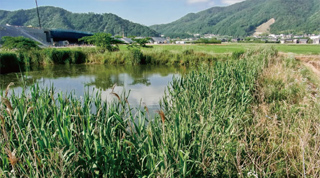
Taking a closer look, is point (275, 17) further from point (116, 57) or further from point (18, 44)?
point (18, 44)

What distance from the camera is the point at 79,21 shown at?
115688 mm

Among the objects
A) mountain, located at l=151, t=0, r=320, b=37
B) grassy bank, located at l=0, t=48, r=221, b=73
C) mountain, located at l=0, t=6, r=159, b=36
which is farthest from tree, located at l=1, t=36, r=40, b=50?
mountain, located at l=151, t=0, r=320, b=37

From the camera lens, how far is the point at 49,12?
132 m

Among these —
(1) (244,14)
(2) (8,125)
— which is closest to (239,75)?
(2) (8,125)

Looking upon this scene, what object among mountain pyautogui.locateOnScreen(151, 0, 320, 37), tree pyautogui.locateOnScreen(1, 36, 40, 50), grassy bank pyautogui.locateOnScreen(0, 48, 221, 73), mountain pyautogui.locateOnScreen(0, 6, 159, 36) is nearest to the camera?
grassy bank pyautogui.locateOnScreen(0, 48, 221, 73)

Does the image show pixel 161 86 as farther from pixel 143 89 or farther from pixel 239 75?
pixel 239 75

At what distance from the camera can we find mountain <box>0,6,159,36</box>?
4294 inches

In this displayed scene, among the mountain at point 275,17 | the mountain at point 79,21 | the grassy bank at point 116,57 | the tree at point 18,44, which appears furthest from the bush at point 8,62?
the mountain at point 275,17

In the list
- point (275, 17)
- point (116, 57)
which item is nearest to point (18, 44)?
point (116, 57)

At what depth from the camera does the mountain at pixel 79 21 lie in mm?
109062

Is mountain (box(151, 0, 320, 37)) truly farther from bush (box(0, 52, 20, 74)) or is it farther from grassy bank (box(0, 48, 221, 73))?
bush (box(0, 52, 20, 74))

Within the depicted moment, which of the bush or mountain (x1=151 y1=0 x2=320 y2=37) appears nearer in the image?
the bush

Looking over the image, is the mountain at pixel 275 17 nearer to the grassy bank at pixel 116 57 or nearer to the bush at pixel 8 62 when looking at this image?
the grassy bank at pixel 116 57

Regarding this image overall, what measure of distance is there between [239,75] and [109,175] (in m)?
3.80
